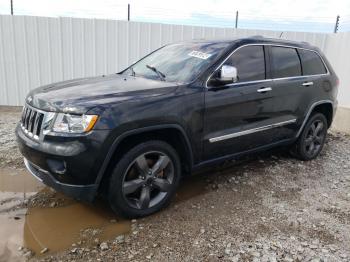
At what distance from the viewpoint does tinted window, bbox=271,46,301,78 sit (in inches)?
171

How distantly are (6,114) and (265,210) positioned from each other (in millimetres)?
6370

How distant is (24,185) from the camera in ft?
13.2

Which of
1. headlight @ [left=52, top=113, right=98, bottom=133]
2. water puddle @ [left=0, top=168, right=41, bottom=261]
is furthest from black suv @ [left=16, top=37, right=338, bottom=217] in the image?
water puddle @ [left=0, top=168, right=41, bottom=261]

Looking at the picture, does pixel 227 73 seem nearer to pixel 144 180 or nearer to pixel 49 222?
pixel 144 180

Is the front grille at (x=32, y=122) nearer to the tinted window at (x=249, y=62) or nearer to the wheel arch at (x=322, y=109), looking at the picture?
the tinted window at (x=249, y=62)

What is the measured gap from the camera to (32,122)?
310 centimetres

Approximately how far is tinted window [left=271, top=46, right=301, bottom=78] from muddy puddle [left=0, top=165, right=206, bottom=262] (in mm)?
1920

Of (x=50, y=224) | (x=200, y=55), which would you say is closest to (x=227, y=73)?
(x=200, y=55)

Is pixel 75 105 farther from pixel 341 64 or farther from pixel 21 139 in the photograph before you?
pixel 341 64

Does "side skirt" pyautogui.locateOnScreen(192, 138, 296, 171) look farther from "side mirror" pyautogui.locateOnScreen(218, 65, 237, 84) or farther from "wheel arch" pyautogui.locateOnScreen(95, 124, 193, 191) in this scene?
"side mirror" pyautogui.locateOnScreen(218, 65, 237, 84)

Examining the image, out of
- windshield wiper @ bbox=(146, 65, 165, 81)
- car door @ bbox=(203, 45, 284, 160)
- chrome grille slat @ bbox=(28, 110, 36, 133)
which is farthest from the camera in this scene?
windshield wiper @ bbox=(146, 65, 165, 81)

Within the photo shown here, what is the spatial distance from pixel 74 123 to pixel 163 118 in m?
0.82

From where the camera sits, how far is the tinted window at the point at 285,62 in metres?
4.34

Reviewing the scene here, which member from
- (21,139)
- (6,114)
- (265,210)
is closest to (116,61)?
(6,114)
